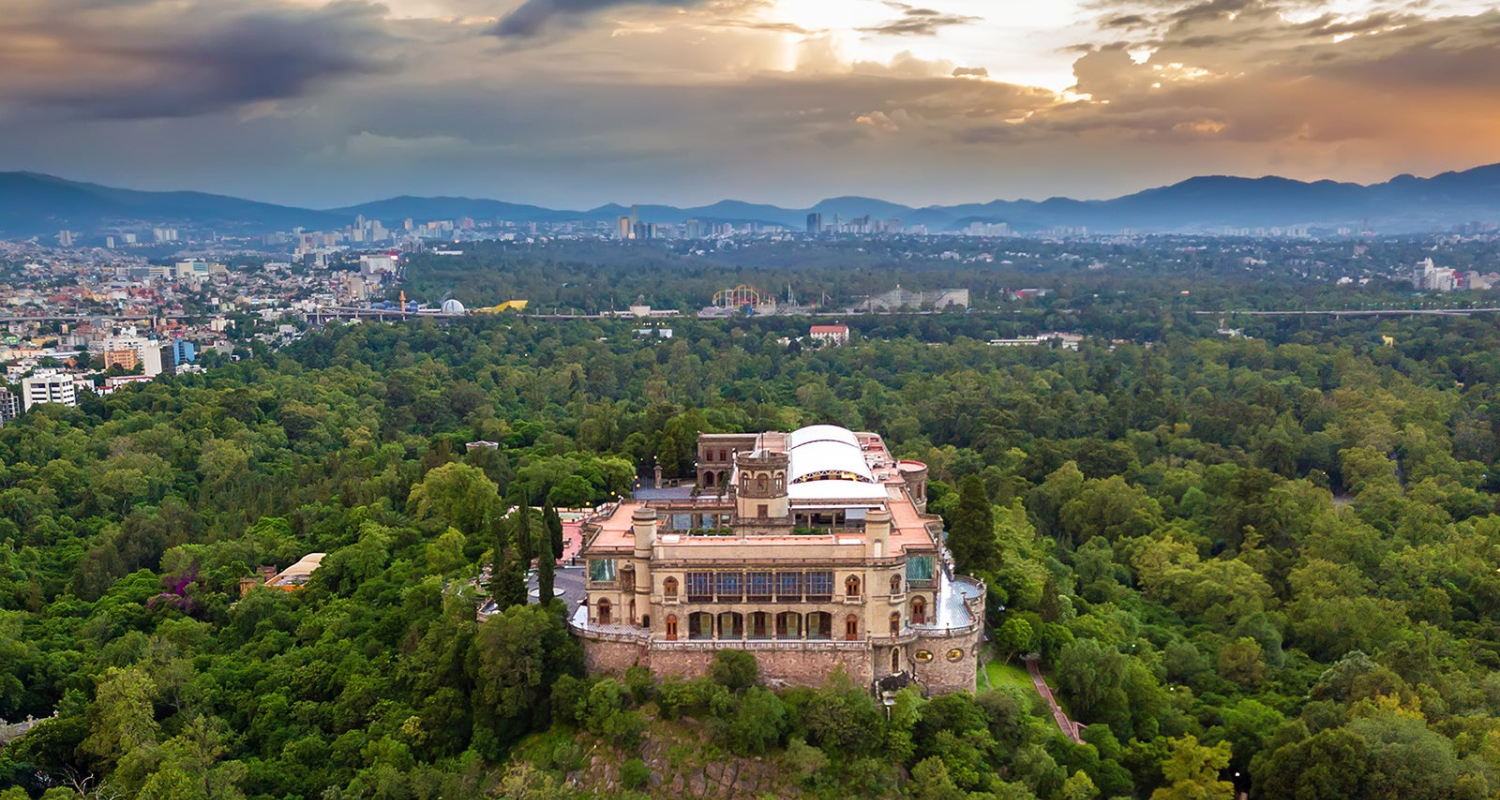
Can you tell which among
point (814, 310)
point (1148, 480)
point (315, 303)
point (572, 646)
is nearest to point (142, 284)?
point (315, 303)

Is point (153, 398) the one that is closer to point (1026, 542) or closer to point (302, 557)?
point (302, 557)

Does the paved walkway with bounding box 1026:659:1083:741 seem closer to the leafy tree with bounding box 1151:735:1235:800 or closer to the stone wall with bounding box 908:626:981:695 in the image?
the leafy tree with bounding box 1151:735:1235:800

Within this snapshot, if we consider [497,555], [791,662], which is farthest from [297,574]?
[791,662]

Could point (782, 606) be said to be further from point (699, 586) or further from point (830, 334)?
point (830, 334)

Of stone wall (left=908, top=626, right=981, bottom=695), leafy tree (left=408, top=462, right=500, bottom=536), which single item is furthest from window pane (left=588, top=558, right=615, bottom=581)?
leafy tree (left=408, top=462, right=500, bottom=536)

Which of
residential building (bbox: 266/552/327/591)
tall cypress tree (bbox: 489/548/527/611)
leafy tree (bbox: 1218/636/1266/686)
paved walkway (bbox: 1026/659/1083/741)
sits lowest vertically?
leafy tree (bbox: 1218/636/1266/686)

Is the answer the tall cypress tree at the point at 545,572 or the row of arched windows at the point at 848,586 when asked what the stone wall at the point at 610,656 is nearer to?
the row of arched windows at the point at 848,586
